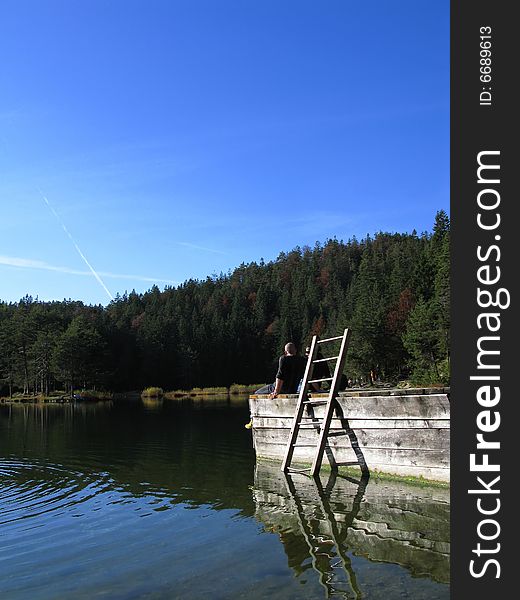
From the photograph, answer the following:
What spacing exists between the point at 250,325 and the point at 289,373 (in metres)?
126

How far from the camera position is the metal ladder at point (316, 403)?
12.4m

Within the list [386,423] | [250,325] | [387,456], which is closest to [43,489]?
[387,456]

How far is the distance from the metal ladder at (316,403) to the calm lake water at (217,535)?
45 cm

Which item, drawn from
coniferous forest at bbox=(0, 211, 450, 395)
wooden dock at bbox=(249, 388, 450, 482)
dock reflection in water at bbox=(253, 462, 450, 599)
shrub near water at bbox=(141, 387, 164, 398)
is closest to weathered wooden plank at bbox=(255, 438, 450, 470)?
wooden dock at bbox=(249, 388, 450, 482)

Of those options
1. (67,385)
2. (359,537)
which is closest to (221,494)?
(359,537)

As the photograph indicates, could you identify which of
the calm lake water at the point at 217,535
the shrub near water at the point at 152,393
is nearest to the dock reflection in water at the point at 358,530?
the calm lake water at the point at 217,535

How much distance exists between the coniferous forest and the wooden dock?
3286cm

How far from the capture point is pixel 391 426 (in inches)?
456

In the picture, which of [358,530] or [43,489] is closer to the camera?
[358,530]

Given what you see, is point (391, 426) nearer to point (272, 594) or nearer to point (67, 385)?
point (272, 594)

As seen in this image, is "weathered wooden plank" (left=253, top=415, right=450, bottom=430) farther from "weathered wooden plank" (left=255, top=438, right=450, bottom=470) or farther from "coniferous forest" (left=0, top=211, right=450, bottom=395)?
"coniferous forest" (left=0, top=211, right=450, bottom=395)

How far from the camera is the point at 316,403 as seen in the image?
1327 cm

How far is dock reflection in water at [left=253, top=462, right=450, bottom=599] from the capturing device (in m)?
6.57

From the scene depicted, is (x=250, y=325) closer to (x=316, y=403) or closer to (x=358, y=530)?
(x=316, y=403)
